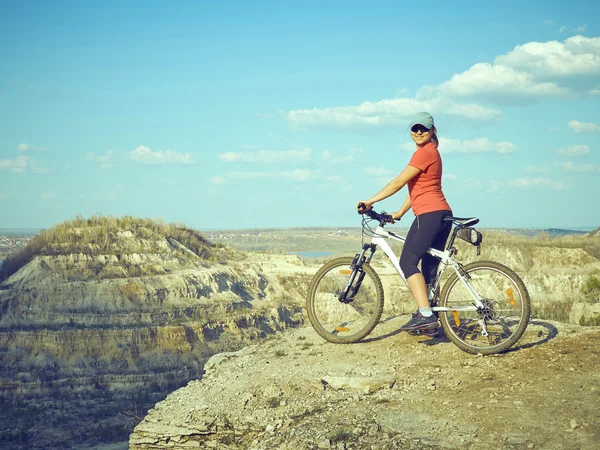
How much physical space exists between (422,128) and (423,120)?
0.33ft

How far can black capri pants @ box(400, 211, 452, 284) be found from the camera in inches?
298

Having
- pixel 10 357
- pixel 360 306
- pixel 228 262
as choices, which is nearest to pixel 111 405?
pixel 10 357

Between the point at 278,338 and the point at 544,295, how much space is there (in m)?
24.8

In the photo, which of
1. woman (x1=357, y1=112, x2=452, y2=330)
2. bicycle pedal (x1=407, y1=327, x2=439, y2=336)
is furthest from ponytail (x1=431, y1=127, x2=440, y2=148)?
bicycle pedal (x1=407, y1=327, x2=439, y2=336)

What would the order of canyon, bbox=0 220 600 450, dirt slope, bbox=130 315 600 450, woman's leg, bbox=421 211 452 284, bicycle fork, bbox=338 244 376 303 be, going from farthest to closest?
canyon, bbox=0 220 600 450 → bicycle fork, bbox=338 244 376 303 → woman's leg, bbox=421 211 452 284 → dirt slope, bbox=130 315 600 450

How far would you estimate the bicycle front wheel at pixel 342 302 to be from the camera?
27.8 ft

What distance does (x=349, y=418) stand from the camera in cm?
616

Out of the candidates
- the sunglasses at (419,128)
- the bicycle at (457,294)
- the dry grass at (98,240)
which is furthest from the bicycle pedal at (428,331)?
the dry grass at (98,240)

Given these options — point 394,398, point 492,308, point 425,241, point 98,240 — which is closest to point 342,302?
point 425,241

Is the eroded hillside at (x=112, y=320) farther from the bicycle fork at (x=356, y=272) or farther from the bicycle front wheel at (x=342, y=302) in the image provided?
the bicycle fork at (x=356, y=272)

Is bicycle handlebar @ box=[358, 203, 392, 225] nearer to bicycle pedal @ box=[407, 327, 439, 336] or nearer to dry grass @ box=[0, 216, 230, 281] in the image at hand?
bicycle pedal @ box=[407, 327, 439, 336]

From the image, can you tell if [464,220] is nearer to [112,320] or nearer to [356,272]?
[356,272]

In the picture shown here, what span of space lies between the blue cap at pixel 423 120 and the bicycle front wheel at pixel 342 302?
204 centimetres

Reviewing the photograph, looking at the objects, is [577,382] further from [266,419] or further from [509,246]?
[509,246]
